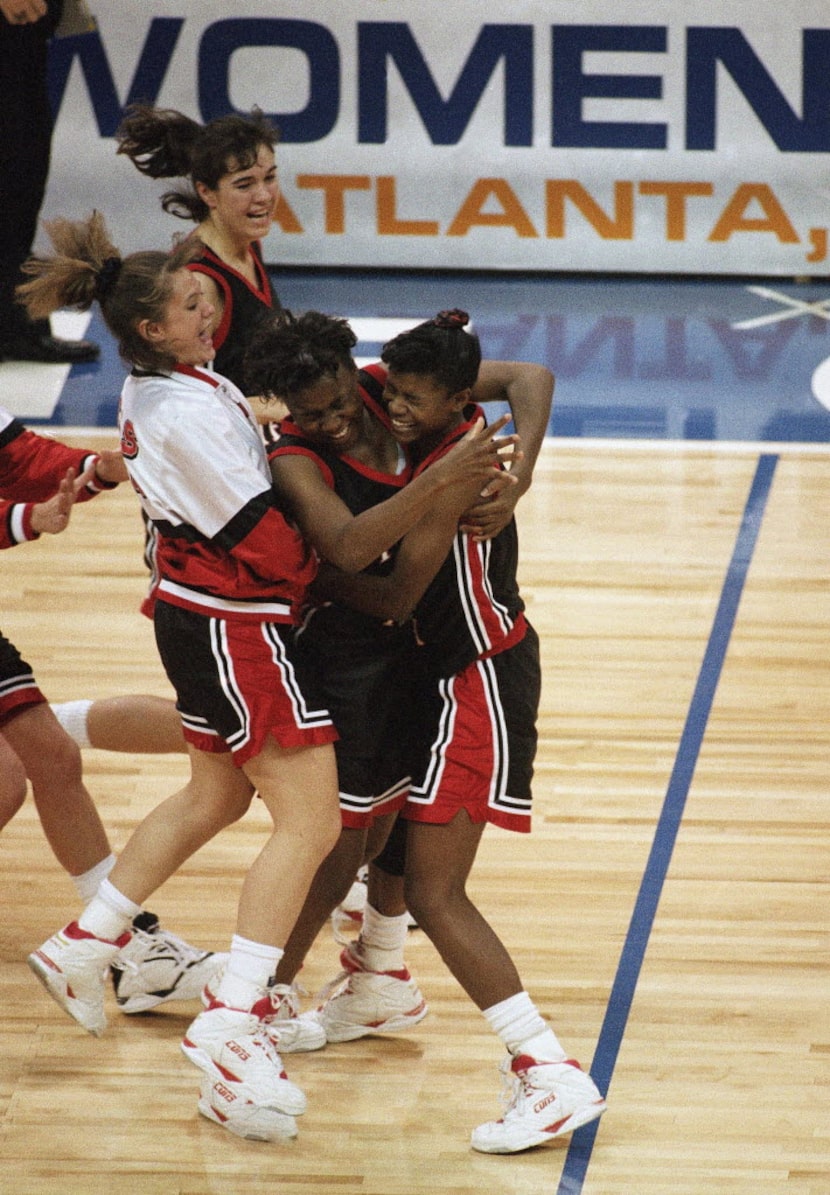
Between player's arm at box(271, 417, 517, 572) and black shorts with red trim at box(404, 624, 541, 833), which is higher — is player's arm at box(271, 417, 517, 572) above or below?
above

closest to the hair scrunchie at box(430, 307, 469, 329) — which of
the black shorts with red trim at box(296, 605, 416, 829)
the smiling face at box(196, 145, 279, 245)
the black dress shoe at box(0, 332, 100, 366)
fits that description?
the black shorts with red trim at box(296, 605, 416, 829)

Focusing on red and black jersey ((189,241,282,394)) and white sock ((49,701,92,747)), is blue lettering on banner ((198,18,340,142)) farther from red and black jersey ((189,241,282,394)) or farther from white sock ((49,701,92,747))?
white sock ((49,701,92,747))

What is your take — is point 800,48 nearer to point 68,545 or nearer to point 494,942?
point 68,545

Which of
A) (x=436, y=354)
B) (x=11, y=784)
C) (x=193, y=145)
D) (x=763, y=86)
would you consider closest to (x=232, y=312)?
(x=193, y=145)

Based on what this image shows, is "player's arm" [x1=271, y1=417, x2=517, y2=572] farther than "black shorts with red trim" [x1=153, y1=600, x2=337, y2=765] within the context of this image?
No

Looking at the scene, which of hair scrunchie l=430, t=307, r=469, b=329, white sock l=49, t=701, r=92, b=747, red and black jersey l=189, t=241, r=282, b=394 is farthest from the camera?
white sock l=49, t=701, r=92, b=747

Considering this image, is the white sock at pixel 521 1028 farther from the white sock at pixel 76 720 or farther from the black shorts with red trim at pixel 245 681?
the white sock at pixel 76 720

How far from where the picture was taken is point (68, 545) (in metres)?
6.10

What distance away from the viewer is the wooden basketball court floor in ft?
9.98

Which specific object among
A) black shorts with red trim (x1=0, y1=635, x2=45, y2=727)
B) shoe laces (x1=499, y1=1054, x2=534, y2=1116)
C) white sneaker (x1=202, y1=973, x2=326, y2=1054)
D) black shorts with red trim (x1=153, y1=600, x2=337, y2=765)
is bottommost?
white sneaker (x1=202, y1=973, x2=326, y2=1054)

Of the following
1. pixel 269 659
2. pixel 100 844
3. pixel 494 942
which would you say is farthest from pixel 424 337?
pixel 100 844

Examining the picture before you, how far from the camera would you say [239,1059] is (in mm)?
3059

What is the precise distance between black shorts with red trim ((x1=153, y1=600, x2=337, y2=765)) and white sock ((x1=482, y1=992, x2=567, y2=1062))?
0.53 m

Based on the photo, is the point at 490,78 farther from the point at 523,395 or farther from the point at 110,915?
the point at 110,915
